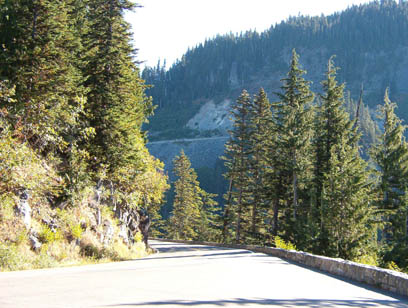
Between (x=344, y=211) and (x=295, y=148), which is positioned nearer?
(x=344, y=211)

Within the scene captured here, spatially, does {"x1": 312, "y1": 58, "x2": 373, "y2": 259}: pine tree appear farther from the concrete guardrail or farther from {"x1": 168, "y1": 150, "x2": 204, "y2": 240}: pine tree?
{"x1": 168, "y1": 150, "x2": 204, "y2": 240}: pine tree

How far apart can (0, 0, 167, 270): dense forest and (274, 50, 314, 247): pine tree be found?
10.8 m

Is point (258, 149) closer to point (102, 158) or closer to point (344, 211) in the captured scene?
point (344, 211)

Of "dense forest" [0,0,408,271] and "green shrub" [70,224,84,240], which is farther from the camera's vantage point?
"green shrub" [70,224,84,240]

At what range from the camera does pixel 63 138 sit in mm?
17000

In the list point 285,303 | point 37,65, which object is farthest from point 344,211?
point 37,65

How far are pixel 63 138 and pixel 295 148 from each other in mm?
17037

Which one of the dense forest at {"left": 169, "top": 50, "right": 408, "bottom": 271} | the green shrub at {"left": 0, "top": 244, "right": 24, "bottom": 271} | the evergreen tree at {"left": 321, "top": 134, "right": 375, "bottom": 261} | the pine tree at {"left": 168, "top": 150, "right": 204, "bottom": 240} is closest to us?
the green shrub at {"left": 0, "top": 244, "right": 24, "bottom": 271}

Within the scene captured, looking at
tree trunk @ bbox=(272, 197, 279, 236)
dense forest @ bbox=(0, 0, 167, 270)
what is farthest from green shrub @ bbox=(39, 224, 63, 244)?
tree trunk @ bbox=(272, 197, 279, 236)

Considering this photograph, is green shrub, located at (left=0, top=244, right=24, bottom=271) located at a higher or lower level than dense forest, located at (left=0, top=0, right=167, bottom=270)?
lower

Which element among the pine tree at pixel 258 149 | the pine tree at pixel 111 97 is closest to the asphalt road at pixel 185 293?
the pine tree at pixel 111 97

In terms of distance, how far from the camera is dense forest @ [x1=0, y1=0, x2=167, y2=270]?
11.9m

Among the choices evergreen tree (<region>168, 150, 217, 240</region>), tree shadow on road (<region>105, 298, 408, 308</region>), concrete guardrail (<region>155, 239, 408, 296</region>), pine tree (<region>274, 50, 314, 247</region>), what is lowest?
evergreen tree (<region>168, 150, 217, 240</region>)

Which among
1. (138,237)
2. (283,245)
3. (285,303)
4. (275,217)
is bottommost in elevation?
(138,237)
